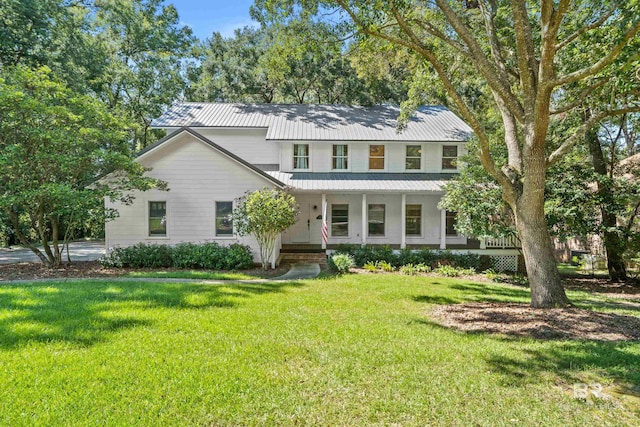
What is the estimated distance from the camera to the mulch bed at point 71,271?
427 inches

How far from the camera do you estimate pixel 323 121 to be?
19.2m

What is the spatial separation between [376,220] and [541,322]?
39.5 feet

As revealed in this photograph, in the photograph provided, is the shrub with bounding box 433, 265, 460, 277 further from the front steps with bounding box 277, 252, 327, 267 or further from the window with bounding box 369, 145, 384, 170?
the window with bounding box 369, 145, 384, 170

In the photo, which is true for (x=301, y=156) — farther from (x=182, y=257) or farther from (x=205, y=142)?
(x=182, y=257)

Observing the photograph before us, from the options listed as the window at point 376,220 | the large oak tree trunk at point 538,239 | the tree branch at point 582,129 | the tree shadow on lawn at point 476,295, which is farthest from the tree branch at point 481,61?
the window at point 376,220

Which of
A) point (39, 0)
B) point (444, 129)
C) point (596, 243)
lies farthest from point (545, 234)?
point (39, 0)

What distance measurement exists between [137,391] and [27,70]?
1222 centimetres

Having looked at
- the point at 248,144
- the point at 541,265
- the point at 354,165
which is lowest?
the point at 541,265

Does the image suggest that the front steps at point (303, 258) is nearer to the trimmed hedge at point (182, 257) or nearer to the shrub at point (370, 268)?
the shrub at point (370, 268)

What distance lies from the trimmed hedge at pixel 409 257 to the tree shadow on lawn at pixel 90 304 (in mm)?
5524

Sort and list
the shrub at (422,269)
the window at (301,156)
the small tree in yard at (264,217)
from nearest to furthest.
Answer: the small tree in yard at (264,217), the shrub at (422,269), the window at (301,156)

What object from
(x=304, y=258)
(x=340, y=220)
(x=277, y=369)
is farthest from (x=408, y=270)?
(x=277, y=369)

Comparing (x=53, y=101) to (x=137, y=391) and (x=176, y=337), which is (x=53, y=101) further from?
(x=137, y=391)

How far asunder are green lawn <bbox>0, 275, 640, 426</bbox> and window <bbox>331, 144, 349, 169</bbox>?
1163 cm
